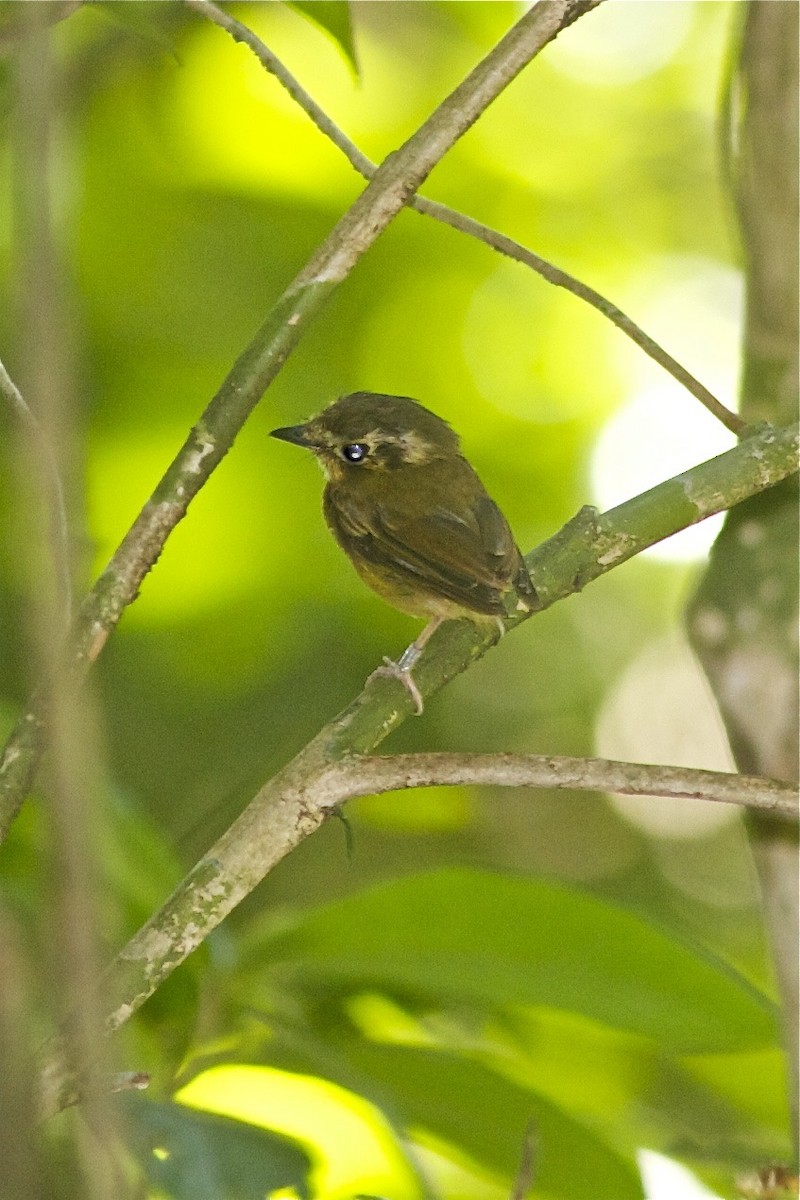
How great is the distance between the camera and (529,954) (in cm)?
185

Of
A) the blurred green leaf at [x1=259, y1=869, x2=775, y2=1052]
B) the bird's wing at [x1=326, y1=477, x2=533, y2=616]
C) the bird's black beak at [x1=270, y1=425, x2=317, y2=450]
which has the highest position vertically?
the bird's black beak at [x1=270, y1=425, x2=317, y2=450]

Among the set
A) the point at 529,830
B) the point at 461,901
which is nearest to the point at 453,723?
the point at 529,830

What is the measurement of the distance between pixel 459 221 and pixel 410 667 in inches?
21.4

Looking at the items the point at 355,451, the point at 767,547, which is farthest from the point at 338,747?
the point at 355,451

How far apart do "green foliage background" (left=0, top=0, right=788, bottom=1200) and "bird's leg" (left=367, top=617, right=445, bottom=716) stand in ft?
0.88

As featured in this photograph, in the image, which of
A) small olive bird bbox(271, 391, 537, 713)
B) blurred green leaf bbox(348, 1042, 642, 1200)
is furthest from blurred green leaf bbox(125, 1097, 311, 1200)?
small olive bird bbox(271, 391, 537, 713)

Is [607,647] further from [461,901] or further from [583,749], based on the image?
[461,901]

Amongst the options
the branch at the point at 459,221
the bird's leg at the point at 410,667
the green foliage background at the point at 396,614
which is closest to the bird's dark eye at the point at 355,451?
the bird's leg at the point at 410,667

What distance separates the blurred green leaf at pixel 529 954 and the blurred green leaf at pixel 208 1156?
22.1 inches

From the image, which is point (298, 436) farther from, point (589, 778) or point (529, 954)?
point (589, 778)

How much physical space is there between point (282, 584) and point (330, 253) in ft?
7.69

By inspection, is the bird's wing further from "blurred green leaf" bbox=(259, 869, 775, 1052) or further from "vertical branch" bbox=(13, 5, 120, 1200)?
"vertical branch" bbox=(13, 5, 120, 1200)

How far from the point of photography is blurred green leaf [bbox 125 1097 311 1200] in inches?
45.3

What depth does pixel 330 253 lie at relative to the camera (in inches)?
60.3
